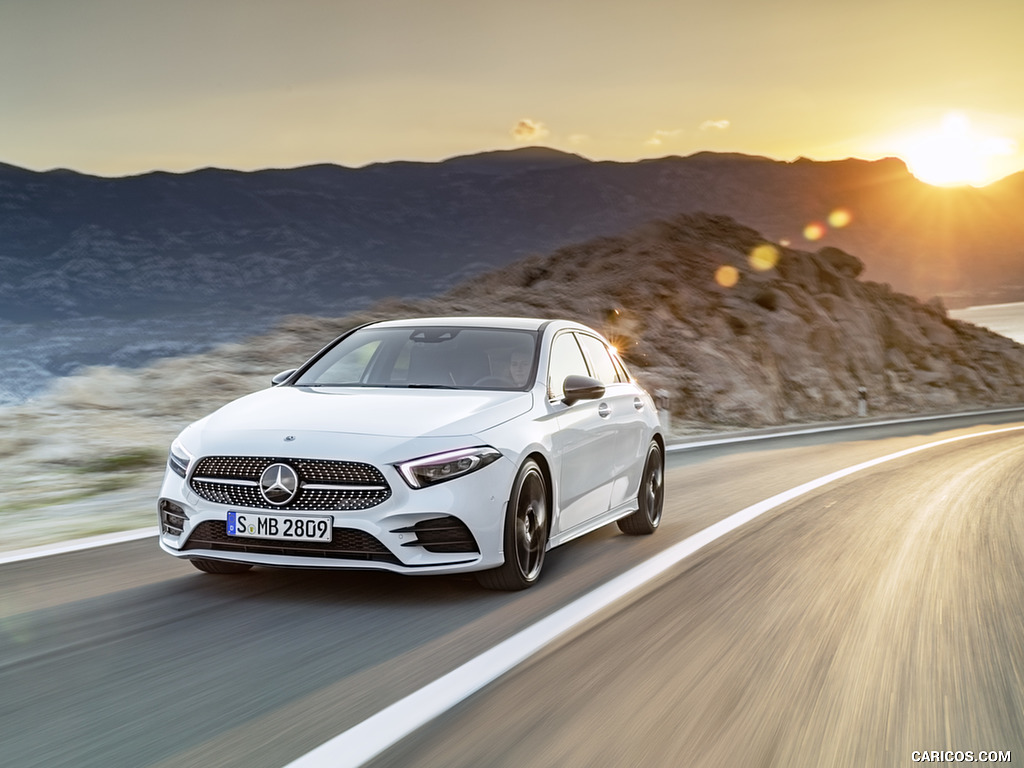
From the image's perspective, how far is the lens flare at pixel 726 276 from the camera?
43062 millimetres

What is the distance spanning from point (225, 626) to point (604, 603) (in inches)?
77.6

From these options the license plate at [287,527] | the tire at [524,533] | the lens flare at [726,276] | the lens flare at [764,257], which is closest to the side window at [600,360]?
the tire at [524,533]

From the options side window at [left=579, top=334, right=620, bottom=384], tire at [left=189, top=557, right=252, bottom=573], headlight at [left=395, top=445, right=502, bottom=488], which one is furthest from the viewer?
side window at [left=579, top=334, right=620, bottom=384]

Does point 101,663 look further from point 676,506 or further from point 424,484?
point 676,506

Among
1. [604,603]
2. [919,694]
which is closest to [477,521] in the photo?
[604,603]

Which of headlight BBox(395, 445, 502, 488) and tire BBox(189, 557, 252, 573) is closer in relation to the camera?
headlight BBox(395, 445, 502, 488)

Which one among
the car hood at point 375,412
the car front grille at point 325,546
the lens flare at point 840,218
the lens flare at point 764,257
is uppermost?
the lens flare at point 840,218

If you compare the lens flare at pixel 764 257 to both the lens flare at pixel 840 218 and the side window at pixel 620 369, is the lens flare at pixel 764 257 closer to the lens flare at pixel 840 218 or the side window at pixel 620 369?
the side window at pixel 620 369

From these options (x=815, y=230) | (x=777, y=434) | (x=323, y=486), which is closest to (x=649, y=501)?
(x=323, y=486)

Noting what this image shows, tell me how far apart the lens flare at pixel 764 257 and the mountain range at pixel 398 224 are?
171ft

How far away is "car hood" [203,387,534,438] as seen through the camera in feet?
20.3

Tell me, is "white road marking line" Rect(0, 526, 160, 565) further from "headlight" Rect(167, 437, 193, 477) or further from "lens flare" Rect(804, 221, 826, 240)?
"lens flare" Rect(804, 221, 826, 240)

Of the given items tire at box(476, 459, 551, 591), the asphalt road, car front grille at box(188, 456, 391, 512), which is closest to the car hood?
car front grille at box(188, 456, 391, 512)

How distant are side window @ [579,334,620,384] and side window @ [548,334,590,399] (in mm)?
214
